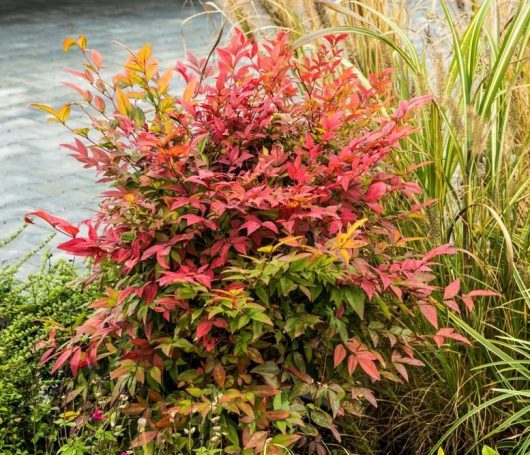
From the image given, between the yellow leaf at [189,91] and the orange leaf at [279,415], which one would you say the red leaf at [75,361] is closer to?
the orange leaf at [279,415]

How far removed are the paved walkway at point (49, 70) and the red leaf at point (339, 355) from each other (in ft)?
5.93

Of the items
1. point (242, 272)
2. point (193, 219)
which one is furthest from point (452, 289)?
point (193, 219)

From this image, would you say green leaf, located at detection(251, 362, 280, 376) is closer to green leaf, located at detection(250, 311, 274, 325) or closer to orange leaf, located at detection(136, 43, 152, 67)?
green leaf, located at detection(250, 311, 274, 325)

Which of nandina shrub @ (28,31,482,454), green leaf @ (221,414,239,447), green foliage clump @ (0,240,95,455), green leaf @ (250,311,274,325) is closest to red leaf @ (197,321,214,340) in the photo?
nandina shrub @ (28,31,482,454)

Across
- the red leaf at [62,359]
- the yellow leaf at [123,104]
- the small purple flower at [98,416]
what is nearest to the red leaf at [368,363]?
the small purple flower at [98,416]

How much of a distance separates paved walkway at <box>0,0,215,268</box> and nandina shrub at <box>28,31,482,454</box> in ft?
4.00

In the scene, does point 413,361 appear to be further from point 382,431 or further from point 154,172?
point 154,172

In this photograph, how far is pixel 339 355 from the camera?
8.49ft

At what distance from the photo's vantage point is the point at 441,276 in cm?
304

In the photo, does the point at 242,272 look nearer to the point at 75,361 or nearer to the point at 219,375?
the point at 219,375

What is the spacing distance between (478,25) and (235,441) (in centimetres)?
155

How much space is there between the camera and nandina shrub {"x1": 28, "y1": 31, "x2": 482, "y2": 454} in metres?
2.53

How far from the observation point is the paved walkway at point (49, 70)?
5.71 metres

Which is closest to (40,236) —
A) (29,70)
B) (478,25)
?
(478,25)
